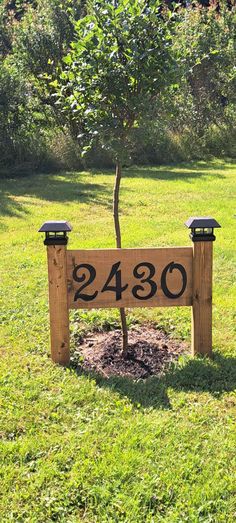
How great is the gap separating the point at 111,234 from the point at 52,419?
4257mm

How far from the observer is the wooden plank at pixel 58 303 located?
3381 mm

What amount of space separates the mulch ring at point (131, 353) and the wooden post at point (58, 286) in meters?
0.16

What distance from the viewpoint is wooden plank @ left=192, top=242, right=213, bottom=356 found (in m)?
3.44

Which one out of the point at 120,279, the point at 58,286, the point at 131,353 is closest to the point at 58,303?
the point at 58,286

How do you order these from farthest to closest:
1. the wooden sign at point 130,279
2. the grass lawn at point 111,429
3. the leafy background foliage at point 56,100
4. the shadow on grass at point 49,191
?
the leafy background foliage at point 56,100
the shadow on grass at point 49,191
the wooden sign at point 130,279
the grass lawn at point 111,429

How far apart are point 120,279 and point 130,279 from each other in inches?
2.6

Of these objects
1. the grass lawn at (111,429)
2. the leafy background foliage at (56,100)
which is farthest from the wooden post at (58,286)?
the leafy background foliage at (56,100)

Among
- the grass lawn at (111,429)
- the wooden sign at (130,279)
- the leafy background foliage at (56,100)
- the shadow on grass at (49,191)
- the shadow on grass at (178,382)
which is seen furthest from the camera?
the leafy background foliage at (56,100)

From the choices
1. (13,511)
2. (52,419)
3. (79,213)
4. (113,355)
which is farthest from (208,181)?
(13,511)

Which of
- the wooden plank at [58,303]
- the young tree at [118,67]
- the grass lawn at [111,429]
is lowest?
the grass lawn at [111,429]

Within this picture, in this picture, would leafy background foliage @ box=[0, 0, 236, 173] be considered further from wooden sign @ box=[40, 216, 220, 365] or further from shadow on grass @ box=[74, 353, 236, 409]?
shadow on grass @ box=[74, 353, 236, 409]

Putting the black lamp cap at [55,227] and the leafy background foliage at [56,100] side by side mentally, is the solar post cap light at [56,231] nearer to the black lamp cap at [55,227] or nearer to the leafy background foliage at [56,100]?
the black lamp cap at [55,227]

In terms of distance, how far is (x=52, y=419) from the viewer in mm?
2877

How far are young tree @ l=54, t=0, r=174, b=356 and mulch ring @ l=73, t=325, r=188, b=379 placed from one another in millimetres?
1325
